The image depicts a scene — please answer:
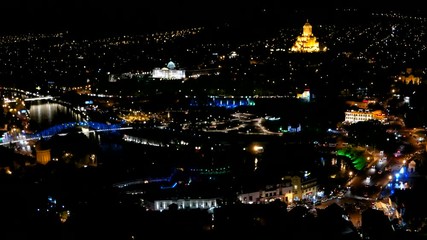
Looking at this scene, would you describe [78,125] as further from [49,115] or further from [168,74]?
[168,74]

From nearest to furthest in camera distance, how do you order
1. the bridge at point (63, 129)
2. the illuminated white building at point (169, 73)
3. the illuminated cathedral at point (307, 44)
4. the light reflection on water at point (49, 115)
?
1. the bridge at point (63, 129)
2. the light reflection on water at point (49, 115)
3. the illuminated white building at point (169, 73)
4. the illuminated cathedral at point (307, 44)

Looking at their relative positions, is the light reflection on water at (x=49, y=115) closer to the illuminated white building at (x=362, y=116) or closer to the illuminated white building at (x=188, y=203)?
the illuminated white building at (x=362, y=116)

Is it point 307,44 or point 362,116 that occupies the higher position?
point 307,44

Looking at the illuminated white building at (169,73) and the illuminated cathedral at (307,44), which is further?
the illuminated cathedral at (307,44)

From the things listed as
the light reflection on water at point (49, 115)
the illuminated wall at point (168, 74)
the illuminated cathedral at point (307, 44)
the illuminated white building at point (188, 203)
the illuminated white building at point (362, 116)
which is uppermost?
the illuminated cathedral at point (307, 44)

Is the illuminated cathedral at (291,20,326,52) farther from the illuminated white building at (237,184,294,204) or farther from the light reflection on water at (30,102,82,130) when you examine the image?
the illuminated white building at (237,184,294,204)

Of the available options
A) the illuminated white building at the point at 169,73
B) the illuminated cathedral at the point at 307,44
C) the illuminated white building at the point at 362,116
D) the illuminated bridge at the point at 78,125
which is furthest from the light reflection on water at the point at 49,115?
the illuminated cathedral at the point at 307,44

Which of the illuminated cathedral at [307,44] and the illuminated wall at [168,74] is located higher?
the illuminated cathedral at [307,44]

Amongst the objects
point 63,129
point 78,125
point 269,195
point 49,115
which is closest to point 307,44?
point 49,115
